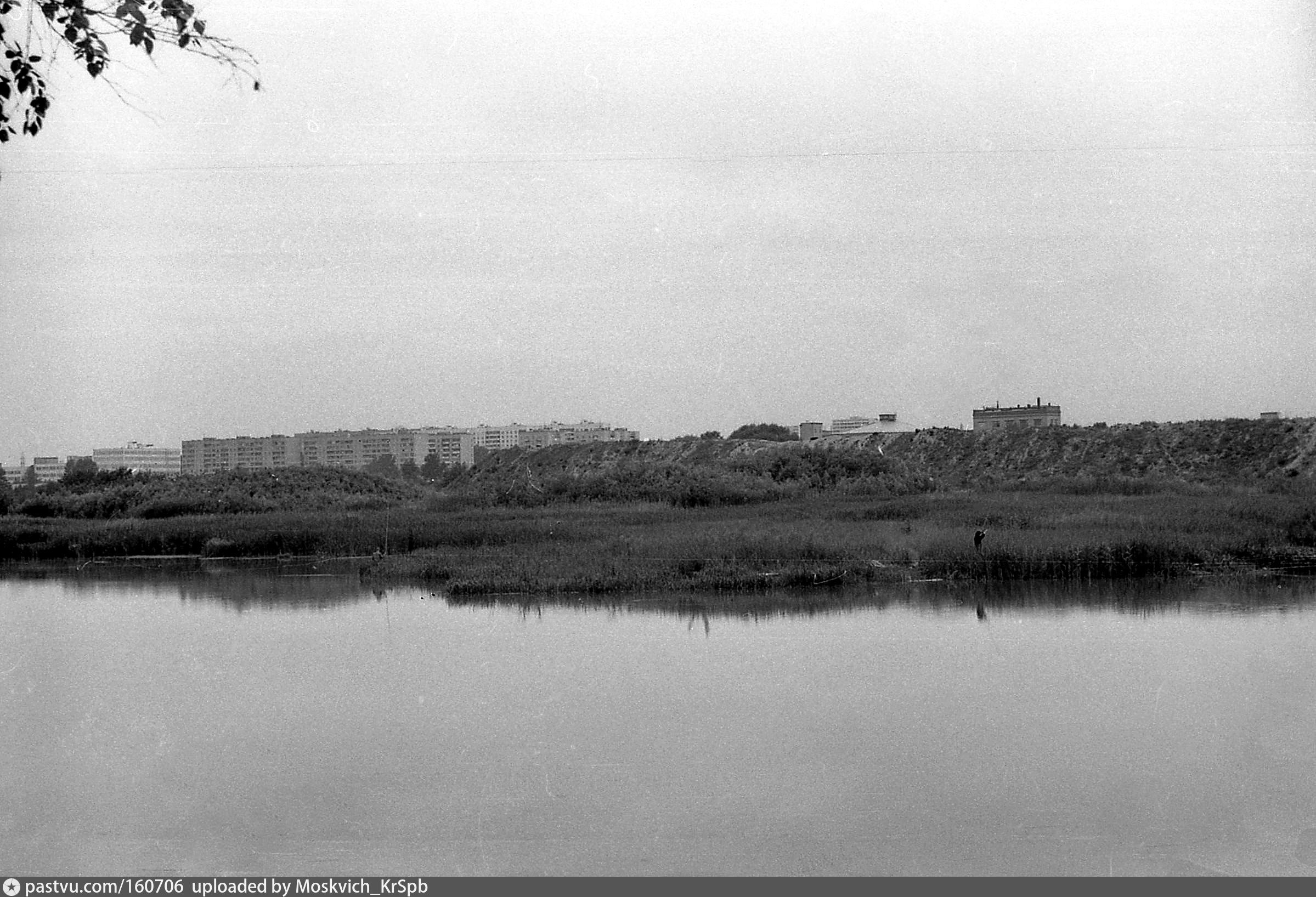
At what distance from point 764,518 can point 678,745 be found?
45.6ft

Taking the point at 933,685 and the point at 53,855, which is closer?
the point at 53,855

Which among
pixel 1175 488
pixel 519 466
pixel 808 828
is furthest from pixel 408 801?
pixel 519 466

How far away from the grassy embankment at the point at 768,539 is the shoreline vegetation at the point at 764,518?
4 centimetres

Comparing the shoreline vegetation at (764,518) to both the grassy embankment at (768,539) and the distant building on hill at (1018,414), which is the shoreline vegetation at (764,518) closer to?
the grassy embankment at (768,539)

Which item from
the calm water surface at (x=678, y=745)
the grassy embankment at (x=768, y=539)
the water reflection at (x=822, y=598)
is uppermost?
the grassy embankment at (x=768, y=539)

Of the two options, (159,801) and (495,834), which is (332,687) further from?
(495,834)

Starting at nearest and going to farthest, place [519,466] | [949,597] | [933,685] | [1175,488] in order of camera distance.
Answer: [933,685], [949,597], [1175,488], [519,466]

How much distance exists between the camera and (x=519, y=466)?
44938mm

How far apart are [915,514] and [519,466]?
2682 cm

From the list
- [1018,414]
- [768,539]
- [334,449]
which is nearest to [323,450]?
[334,449]

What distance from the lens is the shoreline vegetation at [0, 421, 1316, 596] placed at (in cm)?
1388

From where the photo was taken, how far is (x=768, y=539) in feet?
50.1

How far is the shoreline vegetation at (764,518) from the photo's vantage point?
13.9 metres

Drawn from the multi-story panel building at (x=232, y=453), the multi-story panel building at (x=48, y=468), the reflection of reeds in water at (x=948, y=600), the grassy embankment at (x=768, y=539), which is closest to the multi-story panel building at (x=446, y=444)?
the multi-story panel building at (x=232, y=453)
